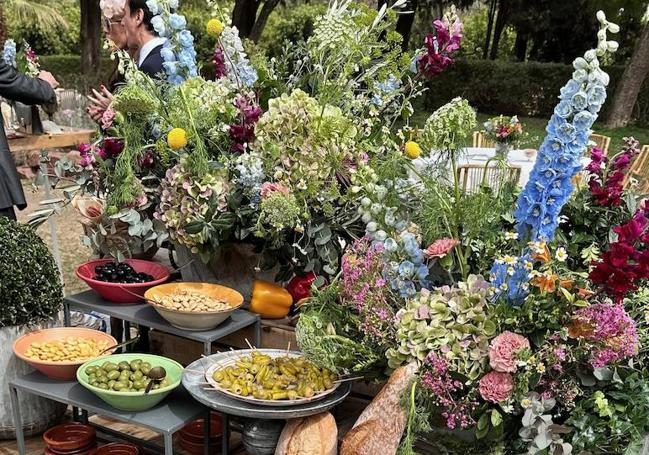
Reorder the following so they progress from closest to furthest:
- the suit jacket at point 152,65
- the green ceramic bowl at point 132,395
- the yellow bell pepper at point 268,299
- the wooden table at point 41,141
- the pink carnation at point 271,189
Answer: the green ceramic bowl at point 132,395
the pink carnation at point 271,189
the yellow bell pepper at point 268,299
the suit jacket at point 152,65
the wooden table at point 41,141

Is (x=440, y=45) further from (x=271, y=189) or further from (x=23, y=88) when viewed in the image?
(x=23, y=88)

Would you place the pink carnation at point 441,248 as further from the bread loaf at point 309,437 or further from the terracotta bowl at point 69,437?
the terracotta bowl at point 69,437

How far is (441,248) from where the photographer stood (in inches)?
77.7

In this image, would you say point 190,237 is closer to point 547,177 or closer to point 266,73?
point 266,73

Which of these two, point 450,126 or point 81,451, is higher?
point 450,126

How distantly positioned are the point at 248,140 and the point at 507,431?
4.36 feet

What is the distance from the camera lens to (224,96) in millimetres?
2674

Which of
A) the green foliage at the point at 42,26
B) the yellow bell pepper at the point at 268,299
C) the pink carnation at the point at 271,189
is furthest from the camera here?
the green foliage at the point at 42,26

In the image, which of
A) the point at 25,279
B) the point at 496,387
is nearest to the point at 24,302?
the point at 25,279

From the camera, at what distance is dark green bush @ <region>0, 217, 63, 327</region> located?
2.69 m

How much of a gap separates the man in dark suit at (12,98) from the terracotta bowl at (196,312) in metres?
1.00

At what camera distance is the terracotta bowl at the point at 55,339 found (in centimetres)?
245

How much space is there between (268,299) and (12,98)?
5.04 ft

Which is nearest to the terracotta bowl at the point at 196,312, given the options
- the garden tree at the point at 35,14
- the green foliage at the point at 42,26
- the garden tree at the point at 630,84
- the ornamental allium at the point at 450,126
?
the ornamental allium at the point at 450,126
